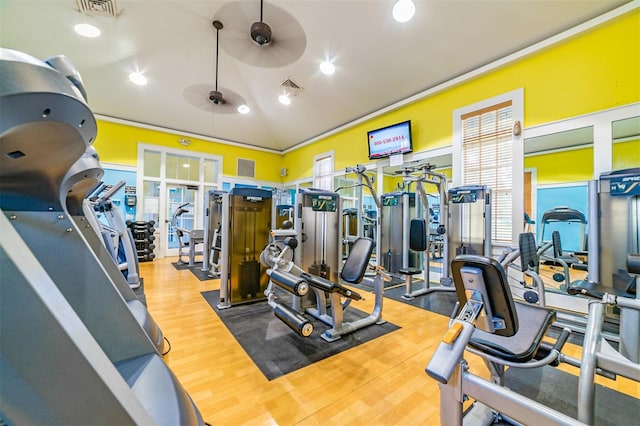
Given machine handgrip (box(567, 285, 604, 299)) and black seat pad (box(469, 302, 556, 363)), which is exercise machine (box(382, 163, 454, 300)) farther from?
black seat pad (box(469, 302, 556, 363))

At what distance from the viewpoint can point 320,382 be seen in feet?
6.08

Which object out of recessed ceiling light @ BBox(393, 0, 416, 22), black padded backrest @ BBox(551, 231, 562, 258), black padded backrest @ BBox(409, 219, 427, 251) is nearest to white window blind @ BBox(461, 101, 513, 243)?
black padded backrest @ BBox(551, 231, 562, 258)

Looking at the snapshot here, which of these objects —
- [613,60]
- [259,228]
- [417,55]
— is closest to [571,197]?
[613,60]

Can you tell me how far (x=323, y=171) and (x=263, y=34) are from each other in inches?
168

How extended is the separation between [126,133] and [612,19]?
9.15 meters

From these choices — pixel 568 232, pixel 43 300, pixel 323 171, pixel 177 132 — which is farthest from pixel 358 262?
pixel 177 132

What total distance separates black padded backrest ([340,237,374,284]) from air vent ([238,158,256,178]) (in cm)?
636

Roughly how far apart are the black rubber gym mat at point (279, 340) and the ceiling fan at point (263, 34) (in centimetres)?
356

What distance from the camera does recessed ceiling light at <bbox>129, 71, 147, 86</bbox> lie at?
5.03 metres

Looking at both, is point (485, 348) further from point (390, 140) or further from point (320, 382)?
point (390, 140)

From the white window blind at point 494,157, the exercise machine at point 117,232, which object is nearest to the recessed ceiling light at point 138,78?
the exercise machine at point 117,232

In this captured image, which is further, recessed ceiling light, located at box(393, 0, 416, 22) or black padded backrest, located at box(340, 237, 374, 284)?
recessed ceiling light, located at box(393, 0, 416, 22)

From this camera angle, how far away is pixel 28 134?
23.7 inches

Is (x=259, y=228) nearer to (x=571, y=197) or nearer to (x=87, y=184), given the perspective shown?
(x=87, y=184)
